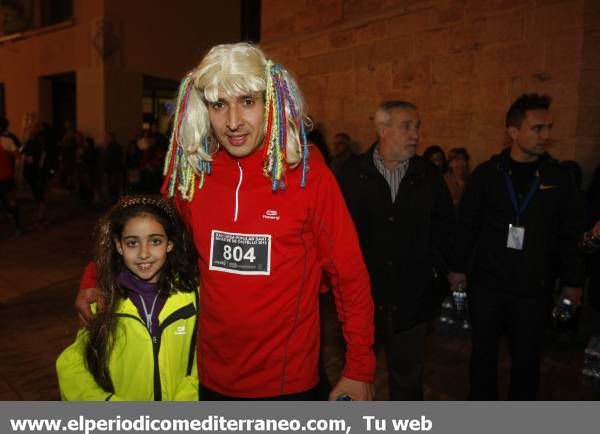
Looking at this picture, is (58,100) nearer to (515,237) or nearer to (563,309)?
(515,237)

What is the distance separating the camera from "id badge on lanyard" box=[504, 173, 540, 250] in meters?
2.97

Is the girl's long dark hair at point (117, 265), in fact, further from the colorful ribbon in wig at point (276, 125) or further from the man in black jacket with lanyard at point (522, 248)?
the man in black jacket with lanyard at point (522, 248)

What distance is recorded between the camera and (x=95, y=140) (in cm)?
1456

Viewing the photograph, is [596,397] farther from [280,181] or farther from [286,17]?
[286,17]

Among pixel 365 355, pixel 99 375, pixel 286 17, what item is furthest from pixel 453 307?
pixel 286 17

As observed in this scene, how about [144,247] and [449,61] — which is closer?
[144,247]

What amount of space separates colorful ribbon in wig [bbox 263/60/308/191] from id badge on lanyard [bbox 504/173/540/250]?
5.59 ft

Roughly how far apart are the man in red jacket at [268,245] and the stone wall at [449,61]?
4.37 meters

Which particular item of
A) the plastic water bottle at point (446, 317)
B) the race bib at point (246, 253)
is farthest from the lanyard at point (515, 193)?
the plastic water bottle at point (446, 317)

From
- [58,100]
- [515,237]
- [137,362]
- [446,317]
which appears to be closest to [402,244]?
[515,237]

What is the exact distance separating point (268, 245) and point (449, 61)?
17.6 feet

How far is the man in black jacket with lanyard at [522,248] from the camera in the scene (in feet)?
9.70

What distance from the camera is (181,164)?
6.50 feet

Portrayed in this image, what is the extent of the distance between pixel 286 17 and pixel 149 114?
876 centimetres
